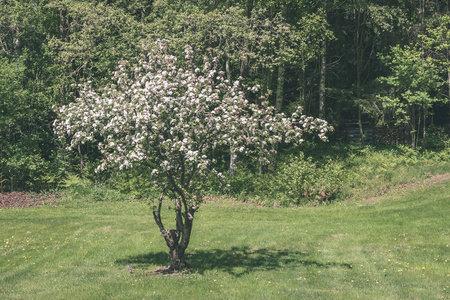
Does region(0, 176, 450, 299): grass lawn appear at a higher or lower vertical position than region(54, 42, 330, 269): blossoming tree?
lower

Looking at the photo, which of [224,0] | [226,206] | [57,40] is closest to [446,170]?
[226,206]

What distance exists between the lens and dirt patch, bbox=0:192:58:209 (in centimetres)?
2500

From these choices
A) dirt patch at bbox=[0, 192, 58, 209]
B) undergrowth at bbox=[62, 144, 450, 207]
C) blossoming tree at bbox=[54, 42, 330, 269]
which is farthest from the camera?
dirt patch at bbox=[0, 192, 58, 209]

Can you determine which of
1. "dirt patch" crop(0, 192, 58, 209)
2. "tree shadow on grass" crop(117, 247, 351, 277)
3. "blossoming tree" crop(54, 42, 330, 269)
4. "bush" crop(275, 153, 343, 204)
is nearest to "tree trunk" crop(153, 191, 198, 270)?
"blossoming tree" crop(54, 42, 330, 269)

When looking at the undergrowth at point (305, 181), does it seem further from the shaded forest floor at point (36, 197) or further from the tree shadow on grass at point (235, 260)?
the tree shadow on grass at point (235, 260)

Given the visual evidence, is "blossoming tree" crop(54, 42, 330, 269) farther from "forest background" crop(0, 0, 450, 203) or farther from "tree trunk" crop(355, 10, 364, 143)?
"tree trunk" crop(355, 10, 364, 143)

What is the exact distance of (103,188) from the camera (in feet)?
87.8

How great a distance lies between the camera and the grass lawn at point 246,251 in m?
11.6

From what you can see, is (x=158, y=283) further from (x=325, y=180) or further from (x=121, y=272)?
(x=325, y=180)

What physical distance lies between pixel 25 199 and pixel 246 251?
52.1ft

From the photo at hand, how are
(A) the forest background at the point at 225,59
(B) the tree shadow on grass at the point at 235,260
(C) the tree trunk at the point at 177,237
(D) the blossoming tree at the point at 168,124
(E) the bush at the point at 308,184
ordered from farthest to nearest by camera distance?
(A) the forest background at the point at 225,59
(E) the bush at the point at 308,184
(B) the tree shadow on grass at the point at 235,260
(C) the tree trunk at the point at 177,237
(D) the blossoming tree at the point at 168,124

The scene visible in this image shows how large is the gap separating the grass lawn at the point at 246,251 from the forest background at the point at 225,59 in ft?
12.7

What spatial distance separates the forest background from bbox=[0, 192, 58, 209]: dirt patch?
1122 mm

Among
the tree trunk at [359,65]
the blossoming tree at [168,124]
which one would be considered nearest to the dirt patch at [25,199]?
the blossoming tree at [168,124]
